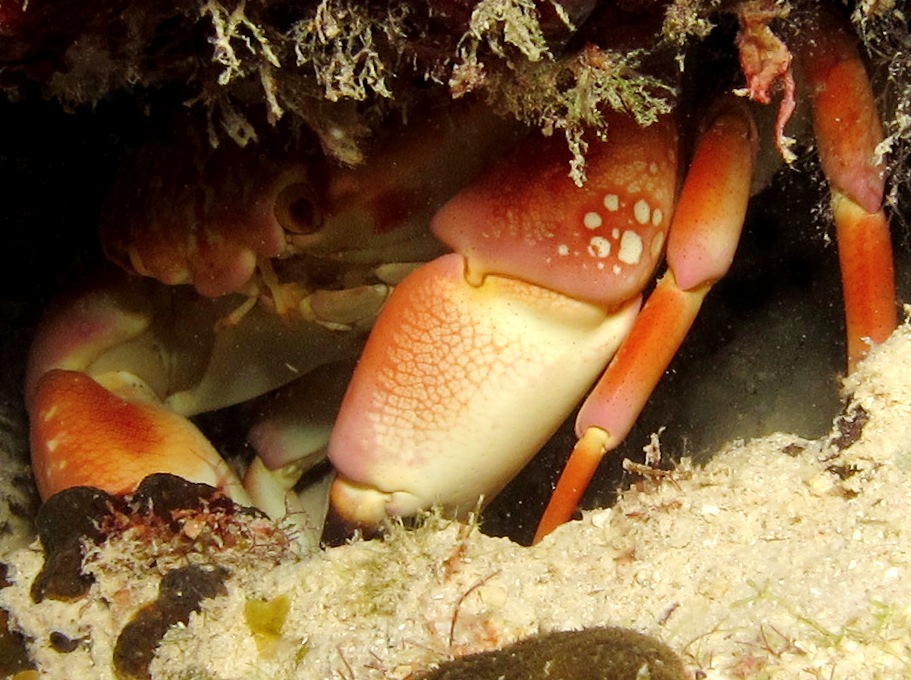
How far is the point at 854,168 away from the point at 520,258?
83 centimetres

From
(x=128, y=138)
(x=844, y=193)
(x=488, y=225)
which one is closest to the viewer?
(x=488, y=225)

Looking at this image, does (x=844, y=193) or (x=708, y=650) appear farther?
(x=844, y=193)

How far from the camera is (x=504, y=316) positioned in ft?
6.22

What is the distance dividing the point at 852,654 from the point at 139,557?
151 centimetres

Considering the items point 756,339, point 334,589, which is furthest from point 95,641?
point 756,339

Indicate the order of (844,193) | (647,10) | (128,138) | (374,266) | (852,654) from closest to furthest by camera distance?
(852,654) < (647,10) < (844,193) < (374,266) < (128,138)

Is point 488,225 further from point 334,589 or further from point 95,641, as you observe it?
point 95,641

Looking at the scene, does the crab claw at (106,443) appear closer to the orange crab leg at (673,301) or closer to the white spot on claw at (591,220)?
the orange crab leg at (673,301)

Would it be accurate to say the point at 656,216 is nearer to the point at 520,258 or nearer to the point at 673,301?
the point at 673,301

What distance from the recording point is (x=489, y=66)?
164 centimetres

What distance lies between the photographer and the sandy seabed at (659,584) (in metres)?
1.31

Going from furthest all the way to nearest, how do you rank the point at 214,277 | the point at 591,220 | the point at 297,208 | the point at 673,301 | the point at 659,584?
1. the point at 214,277
2. the point at 297,208
3. the point at 673,301
4. the point at 591,220
5. the point at 659,584

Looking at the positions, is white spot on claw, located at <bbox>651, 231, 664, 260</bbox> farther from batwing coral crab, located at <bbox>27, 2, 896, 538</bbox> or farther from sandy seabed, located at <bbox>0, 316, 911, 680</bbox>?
sandy seabed, located at <bbox>0, 316, 911, 680</bbox>

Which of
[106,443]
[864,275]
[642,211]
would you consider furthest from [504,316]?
[106,443]
